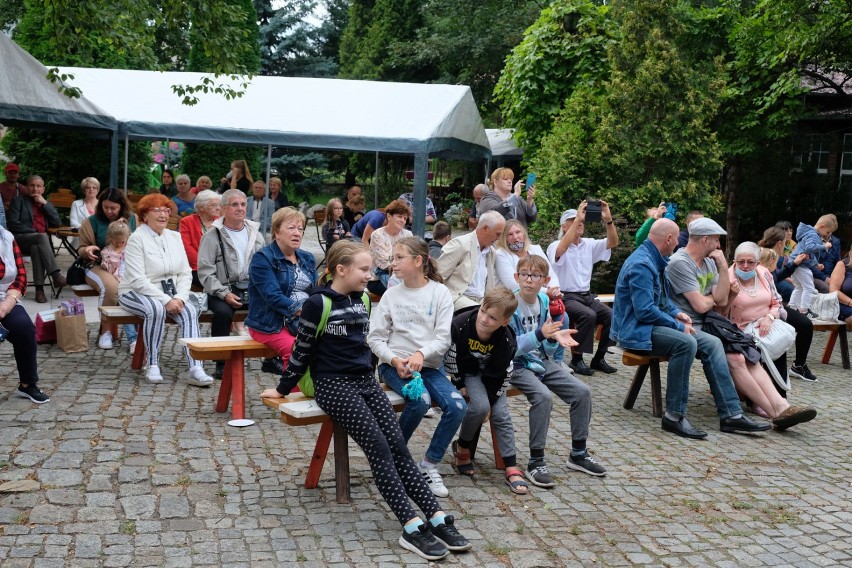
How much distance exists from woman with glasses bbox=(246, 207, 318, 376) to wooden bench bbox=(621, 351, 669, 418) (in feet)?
8.83

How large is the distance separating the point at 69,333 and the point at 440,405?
480 cm

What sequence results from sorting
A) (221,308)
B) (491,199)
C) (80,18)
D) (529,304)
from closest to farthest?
(529,304)
(221,308)
(80,18)
(491,199)

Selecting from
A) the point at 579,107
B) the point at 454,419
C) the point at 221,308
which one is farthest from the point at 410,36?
the point at 454,419

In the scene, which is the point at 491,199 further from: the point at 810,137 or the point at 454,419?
the point at 810,137

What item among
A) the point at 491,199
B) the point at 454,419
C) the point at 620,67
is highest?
the point at 620,67

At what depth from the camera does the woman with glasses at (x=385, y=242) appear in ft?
32.5

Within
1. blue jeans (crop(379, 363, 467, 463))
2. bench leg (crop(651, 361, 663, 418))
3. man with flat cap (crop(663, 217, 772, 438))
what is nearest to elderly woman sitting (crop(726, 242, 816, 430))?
man with flat cap (crop(663, 217, 772, 438))

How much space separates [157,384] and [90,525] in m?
3.25

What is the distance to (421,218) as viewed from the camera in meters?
14.0

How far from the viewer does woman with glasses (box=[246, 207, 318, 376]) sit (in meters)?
6.96

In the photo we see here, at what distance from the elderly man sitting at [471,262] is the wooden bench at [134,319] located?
2.18 m

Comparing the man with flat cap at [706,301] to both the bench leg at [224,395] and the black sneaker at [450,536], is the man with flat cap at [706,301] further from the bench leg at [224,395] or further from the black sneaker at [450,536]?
the bench leg at [224,395]

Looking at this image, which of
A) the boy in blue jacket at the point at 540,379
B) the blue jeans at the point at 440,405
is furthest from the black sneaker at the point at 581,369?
the blue jeans at the point at 440,405

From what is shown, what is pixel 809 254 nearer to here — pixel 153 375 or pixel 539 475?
pixel 539 475
